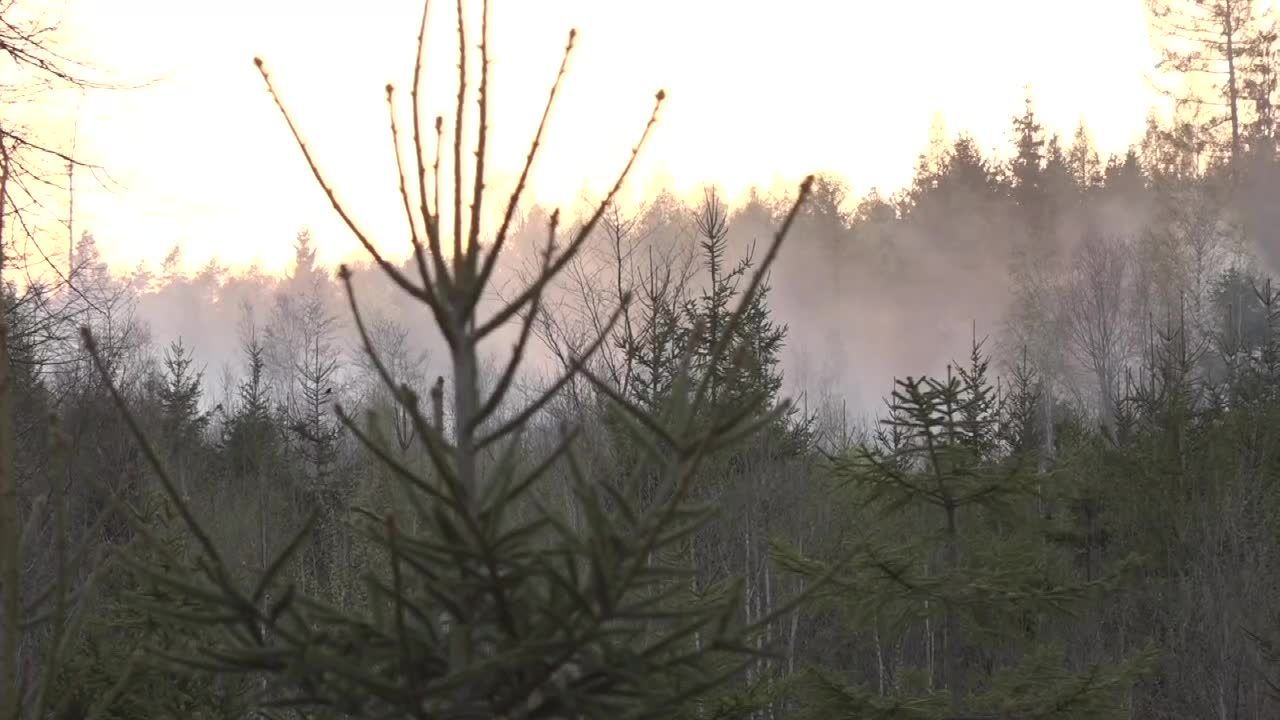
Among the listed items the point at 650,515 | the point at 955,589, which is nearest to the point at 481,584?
the point at 650,515

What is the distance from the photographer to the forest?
6.34 ft

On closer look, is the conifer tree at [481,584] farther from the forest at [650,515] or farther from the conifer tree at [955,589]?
the conifer tree at [955,589]

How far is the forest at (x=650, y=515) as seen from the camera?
1.93 metres

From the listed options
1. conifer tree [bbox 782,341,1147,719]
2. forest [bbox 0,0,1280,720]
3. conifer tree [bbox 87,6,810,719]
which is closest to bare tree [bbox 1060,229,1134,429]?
forest [bbox 0,0,1280,720]

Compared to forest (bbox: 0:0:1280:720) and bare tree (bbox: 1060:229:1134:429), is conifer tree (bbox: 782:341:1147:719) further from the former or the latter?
bare tree (bbox: 1060:229:1134:429)

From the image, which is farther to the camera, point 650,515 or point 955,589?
point 955,589

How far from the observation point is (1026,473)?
19.7 feet

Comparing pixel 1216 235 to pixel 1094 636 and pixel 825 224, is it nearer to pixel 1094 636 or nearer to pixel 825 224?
pixel 825 224

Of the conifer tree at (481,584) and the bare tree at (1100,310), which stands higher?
the bare tree at (1100,310)

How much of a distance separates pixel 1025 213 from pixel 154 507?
64241 millimetres

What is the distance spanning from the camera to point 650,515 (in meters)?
1.89

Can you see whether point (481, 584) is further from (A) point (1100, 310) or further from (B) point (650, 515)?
(A) point (1100, 310)

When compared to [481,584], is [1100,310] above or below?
above

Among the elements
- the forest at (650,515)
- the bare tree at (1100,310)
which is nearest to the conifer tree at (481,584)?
the forest at (650,515)
